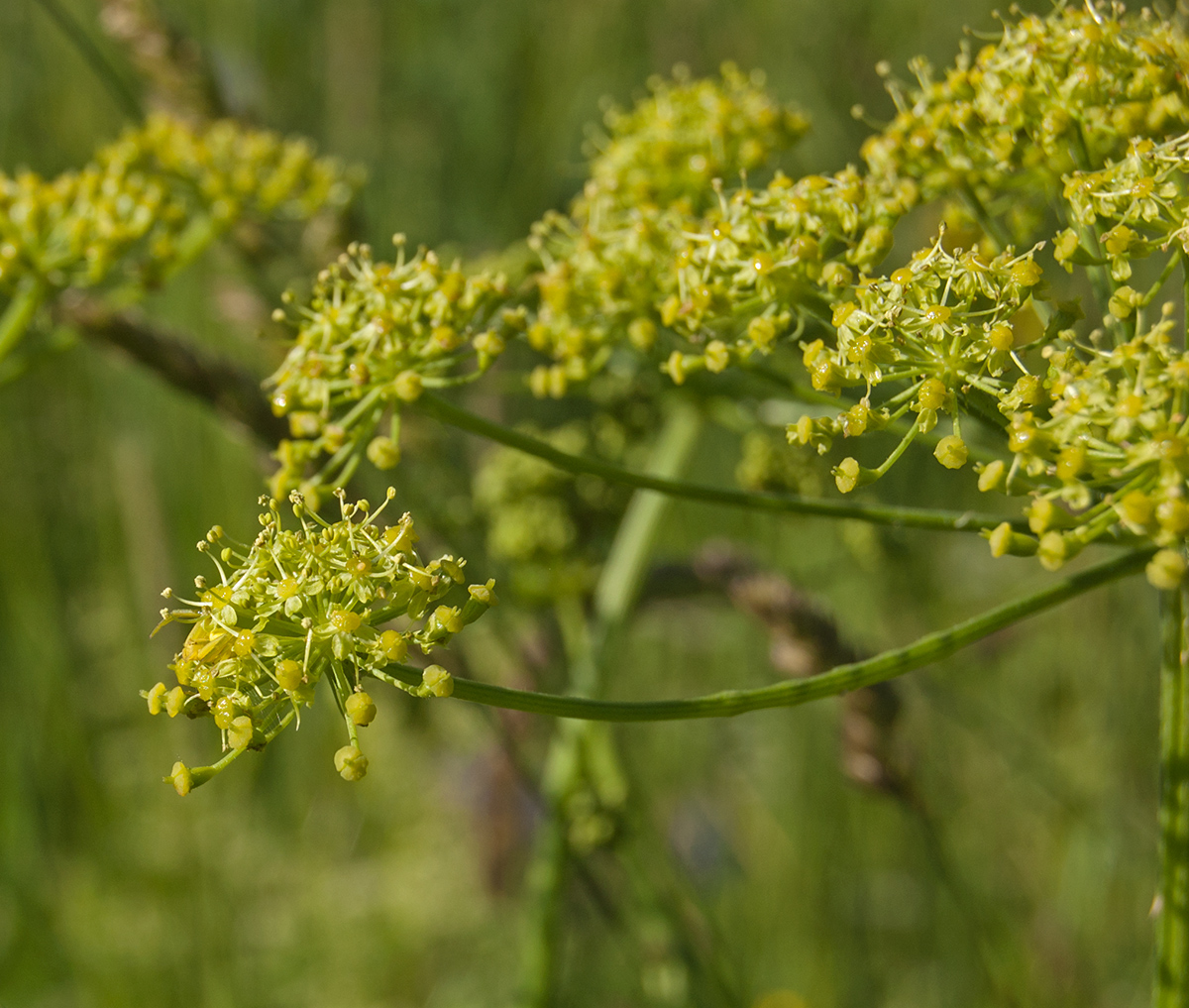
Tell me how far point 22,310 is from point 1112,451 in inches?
78.2

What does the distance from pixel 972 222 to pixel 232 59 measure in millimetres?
3883

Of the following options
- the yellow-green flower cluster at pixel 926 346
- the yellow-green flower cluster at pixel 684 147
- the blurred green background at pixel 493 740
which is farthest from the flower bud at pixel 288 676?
the blurred green background at pixel 493 740

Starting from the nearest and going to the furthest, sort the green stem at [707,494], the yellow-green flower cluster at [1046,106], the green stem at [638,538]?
the green stem at [707,494], the yellow-green flower cluster at [1046,106], the green stem at [638,538]

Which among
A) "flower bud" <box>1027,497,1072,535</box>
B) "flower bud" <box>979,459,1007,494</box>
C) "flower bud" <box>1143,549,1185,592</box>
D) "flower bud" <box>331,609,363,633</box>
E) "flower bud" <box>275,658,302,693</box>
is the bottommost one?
"flower bud" <box>275,658,302,693</box>

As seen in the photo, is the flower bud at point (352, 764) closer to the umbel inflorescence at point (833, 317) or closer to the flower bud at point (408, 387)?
the umbel inflorescence at point (833, 317)

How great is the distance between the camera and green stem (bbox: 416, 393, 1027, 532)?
1568mm

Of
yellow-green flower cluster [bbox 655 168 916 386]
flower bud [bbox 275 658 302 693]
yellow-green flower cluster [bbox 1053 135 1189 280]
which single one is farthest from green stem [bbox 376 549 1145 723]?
yellow-green flower cluster [bbox 655 168 916 386]

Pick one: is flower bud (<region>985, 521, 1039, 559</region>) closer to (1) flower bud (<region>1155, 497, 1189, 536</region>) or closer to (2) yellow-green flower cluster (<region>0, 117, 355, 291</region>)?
(1) flower bud (<region>1155, 497, 1189, 536</region>)

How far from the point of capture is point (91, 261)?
2188 millimetres

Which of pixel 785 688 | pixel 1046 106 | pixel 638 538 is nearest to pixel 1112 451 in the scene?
pixel 785 688

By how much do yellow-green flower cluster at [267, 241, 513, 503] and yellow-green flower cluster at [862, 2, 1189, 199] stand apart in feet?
2.46

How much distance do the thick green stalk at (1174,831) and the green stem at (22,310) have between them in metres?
2.12

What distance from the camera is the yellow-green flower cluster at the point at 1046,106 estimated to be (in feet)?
5.48

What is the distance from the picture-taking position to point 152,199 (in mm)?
2262
